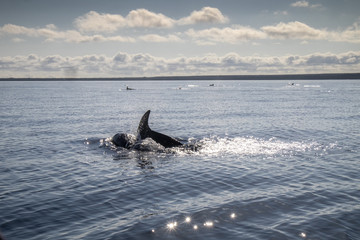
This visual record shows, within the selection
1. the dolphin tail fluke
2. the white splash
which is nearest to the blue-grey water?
the white splash

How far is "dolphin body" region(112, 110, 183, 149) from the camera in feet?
79.2

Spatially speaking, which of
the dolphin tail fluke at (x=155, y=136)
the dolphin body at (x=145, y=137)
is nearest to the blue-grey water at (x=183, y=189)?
the dolphin body at (x=145, y=137)

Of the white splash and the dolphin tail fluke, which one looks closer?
the white splash

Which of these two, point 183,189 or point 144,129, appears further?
point 144,129

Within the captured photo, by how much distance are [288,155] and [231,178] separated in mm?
7330

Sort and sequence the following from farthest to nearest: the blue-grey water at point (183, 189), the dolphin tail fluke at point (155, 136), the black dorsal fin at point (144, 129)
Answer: the black dorsal fin at point (144, 129)
the dolphin tail fluke at point (155, 136)
the blue-grey water at point (183, 189)

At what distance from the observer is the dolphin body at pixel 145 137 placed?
24.1m

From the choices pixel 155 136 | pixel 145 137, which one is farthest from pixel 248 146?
pixel 145 137

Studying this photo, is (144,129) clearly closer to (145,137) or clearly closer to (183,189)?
(145,137)

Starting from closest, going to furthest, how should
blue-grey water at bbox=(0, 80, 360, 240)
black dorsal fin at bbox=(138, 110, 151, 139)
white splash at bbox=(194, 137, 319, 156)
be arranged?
blue-grey water at bbox=(0, 80, 360, 240) < white splash at bbox=(194, 137, 319, 156) < black dorsal fin at bbox=(138, 110, 151, 139)

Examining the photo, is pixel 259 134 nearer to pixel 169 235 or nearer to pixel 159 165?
pixel 159 165

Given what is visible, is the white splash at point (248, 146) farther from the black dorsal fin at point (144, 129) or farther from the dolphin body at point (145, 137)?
the black dorsal fin at point (144, 129)

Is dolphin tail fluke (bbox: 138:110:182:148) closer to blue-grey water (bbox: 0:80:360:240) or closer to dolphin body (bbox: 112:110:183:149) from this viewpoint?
dolphin body (bbox: 112:110:183:149)

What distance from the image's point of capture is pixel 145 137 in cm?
2477
